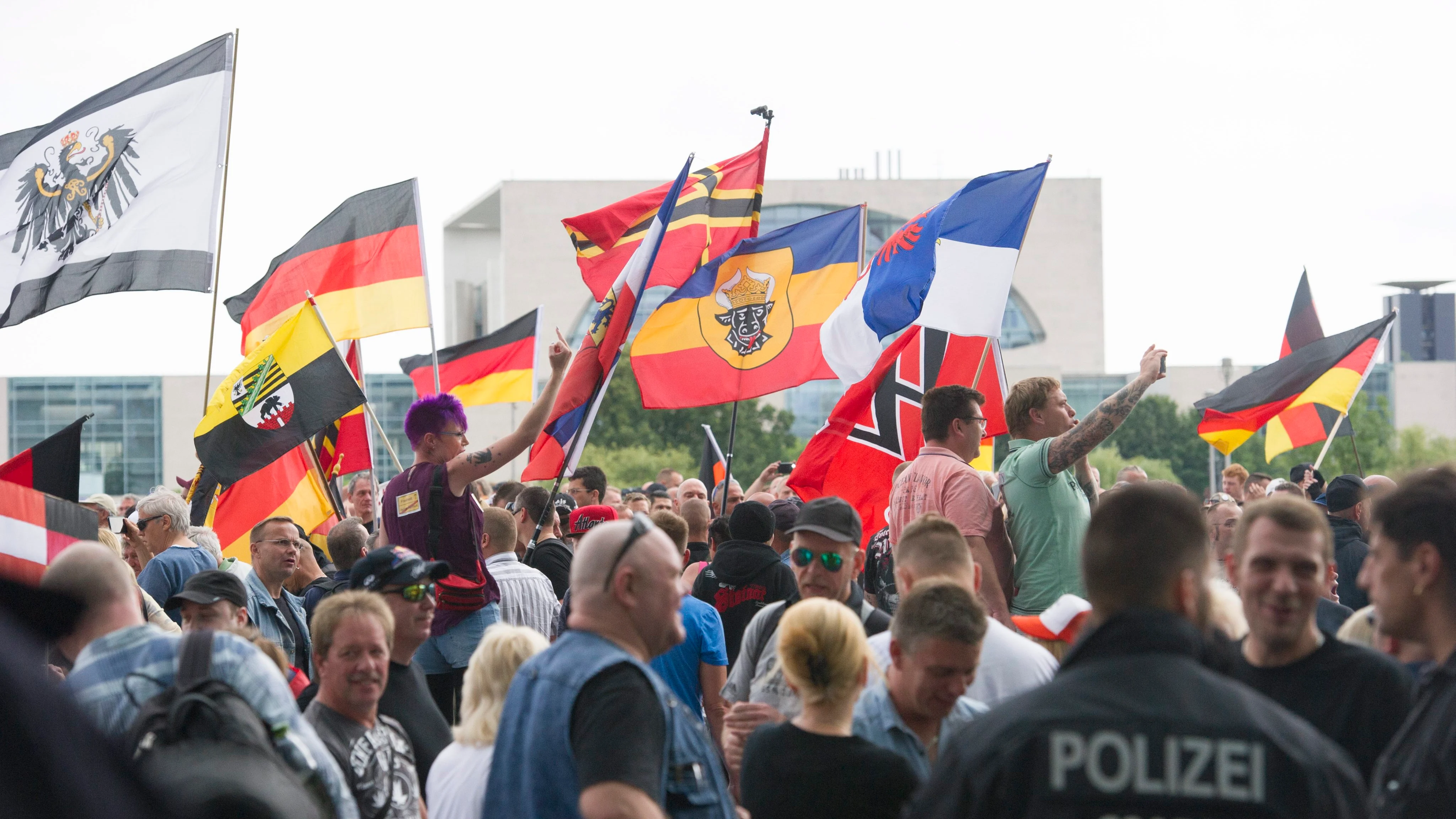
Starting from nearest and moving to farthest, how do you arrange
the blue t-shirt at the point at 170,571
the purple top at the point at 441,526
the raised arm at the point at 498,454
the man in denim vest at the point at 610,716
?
the man in denim vest at the point at 610,716 → the raised arm at the point at 498,454 → the purple top at the point at 441,526 → the blue t-shirt at the point at 170,571

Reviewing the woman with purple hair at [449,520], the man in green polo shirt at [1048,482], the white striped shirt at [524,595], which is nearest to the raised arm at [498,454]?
the woman with purple hair at [449,520]

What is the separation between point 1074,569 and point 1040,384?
3.06ft

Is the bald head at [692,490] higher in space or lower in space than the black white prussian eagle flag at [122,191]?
lower

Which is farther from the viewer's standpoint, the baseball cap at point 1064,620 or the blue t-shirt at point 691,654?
the blue t-shirt at point 691,654

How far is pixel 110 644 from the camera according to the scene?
297cm

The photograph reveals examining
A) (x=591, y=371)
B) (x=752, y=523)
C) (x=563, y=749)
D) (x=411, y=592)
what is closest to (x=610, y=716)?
(x=563, y=749)

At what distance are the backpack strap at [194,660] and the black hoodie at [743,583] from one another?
404 cm

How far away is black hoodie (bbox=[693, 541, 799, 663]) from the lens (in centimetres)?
681

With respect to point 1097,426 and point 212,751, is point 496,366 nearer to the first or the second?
point 1097,426

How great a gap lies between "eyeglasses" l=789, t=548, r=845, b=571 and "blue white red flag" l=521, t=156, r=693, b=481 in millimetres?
2794

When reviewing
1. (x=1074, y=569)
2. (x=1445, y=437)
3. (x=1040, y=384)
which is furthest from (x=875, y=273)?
(x=1445, y=437)

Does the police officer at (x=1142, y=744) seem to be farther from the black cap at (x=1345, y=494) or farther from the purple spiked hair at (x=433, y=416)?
the black cap at (x=1345, y=494)

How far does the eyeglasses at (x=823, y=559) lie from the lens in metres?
5.23

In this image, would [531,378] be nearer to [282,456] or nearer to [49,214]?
[282,456]
